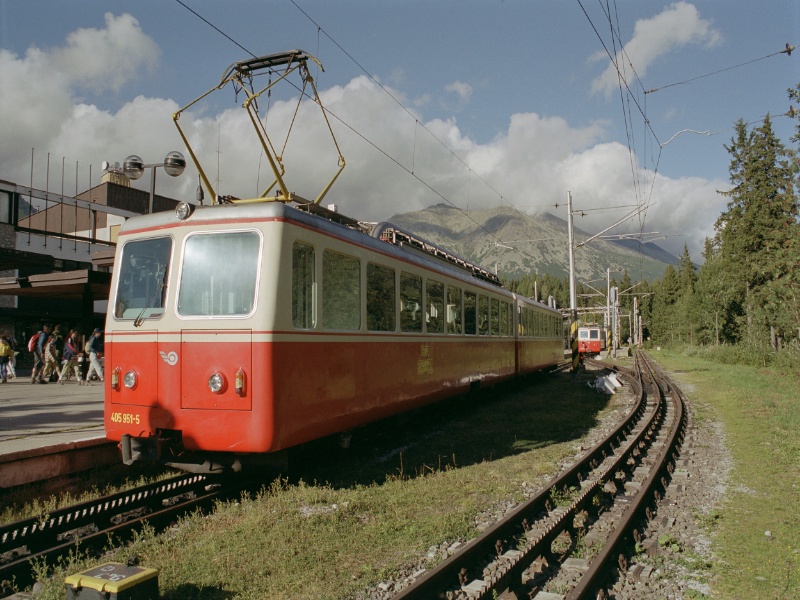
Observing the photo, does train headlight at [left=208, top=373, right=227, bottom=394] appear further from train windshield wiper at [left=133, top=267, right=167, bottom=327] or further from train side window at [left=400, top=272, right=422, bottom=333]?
train side window at [left=400, top=272, right=422, bottom=333]

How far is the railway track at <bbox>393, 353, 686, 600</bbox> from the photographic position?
177 inches

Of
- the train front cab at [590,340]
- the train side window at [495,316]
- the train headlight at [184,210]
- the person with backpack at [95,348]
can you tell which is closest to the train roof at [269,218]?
the train headlight at [184,210]

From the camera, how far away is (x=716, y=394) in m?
19.6

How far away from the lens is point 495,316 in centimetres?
1529

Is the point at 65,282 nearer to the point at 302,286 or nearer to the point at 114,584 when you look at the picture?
the point at 302,286

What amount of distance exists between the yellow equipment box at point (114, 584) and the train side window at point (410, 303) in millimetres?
5562

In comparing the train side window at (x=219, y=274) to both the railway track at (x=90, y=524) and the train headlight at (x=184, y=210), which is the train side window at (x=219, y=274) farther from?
the railway track at (x=90, y=524)

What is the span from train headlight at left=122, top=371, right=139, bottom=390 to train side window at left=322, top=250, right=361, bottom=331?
209 cm

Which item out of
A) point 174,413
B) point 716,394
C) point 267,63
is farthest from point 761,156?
point 174,413

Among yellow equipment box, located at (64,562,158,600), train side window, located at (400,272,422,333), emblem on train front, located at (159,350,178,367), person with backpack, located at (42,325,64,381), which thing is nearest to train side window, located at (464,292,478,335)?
train side window, located at (400,272,422,333)

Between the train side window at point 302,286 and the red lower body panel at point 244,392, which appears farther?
the train side window at point 302,286

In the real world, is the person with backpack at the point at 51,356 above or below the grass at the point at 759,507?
above

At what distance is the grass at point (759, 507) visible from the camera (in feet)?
15.9

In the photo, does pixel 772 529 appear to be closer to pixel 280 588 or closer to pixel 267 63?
pixel 280 588
